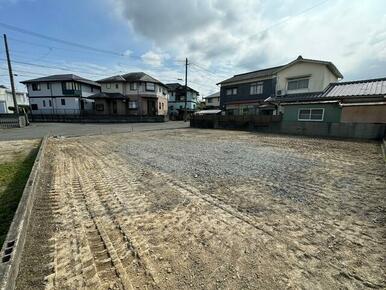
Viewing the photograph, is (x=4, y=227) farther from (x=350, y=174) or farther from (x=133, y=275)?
(x=350, y=174)

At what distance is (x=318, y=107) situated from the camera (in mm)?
14477

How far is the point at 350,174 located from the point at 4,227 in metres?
7.52

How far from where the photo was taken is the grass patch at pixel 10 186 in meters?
2.95

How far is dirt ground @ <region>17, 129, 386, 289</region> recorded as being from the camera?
76.4 inches

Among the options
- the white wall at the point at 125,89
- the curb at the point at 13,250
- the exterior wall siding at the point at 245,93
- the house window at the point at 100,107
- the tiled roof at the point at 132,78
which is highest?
the tiled roof at the point at 132,78

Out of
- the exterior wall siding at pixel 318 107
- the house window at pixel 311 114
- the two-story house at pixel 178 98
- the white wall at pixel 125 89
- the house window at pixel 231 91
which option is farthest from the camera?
the two-story house at pixel 178 98

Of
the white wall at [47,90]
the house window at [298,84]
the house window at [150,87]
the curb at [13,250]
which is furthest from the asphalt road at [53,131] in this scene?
the house window at [298,84]

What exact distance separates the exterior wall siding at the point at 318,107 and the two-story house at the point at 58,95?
3180 centimetres

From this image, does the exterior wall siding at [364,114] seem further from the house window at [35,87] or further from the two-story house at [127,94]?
the house window at [35,87]

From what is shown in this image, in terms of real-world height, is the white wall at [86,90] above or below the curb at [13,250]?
above

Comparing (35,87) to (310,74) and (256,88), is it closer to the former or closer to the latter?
(256,88)

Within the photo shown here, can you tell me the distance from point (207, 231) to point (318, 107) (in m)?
15.6

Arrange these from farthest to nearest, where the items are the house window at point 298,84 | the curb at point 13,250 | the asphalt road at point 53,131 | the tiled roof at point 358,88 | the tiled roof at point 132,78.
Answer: the tiled roof at point 132,78 → the house window at point 298,84 → the asphalt road at point 53,131 → the tiled roof at point 358,88 → the curb at point 13,250

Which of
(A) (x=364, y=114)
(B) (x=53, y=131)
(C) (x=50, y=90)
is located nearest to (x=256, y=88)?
(A) (x=364, y=114)
